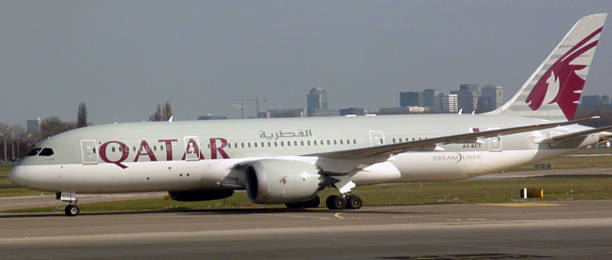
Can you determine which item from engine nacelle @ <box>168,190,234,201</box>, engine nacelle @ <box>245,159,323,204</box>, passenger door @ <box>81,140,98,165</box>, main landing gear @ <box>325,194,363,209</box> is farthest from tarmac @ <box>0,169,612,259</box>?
passenger door @ <box>81,140,98,165</box>

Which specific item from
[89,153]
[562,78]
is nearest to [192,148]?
[89,153]

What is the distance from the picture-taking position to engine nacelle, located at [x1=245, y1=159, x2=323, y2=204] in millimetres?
32188

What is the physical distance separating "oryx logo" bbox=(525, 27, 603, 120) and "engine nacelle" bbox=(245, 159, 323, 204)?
10571mm

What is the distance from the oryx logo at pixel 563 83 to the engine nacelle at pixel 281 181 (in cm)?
1057

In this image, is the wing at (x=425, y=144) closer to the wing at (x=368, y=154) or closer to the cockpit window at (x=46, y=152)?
the wing at (x=368, y=154)

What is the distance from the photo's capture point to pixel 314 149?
35312 mm

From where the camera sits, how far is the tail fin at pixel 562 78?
127 feet

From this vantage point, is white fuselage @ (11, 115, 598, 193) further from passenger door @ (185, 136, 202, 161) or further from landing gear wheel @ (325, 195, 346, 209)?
landing gear wheel @ (325, 195, 346, 209)

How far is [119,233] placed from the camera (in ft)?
82.9

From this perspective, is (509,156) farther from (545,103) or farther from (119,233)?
(119,233)

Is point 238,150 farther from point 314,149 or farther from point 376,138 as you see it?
point 376,138

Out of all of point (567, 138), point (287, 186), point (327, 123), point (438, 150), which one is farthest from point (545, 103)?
point (287, 186)

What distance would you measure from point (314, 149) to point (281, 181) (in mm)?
3304

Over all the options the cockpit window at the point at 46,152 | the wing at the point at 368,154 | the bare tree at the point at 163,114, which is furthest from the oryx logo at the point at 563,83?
the bare tree at the point at 163,114
